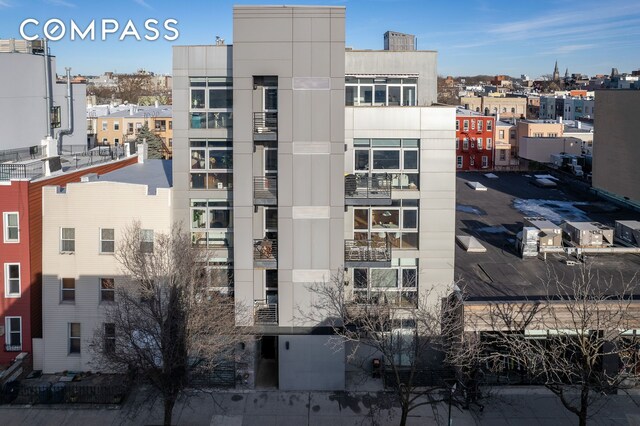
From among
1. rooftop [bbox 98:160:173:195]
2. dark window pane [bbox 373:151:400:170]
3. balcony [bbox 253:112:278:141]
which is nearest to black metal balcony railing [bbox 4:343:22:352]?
rooftop [bbox 98:160:173:195]

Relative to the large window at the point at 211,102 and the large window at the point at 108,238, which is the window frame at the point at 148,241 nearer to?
the large window at the point at 108,238

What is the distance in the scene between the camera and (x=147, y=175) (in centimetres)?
A: 2786

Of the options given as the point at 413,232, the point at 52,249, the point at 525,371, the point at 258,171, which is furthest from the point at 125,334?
the point at 525,371

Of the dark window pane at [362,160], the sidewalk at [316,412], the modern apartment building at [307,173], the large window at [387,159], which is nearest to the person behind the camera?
the sidewalk at [316,412]

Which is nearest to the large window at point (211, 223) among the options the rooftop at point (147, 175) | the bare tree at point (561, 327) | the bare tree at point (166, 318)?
the bare tree at point (166, 318)

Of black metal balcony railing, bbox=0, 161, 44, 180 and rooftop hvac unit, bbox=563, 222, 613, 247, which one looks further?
rooftop hvac unit, bbox=563, 222, 613, 247

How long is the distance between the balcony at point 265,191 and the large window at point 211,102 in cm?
247

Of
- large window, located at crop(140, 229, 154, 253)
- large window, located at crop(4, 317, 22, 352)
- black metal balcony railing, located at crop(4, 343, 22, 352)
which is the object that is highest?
large window, located at crop(140, 229, 154, 253)

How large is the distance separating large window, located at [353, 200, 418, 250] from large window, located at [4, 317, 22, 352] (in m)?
13.5

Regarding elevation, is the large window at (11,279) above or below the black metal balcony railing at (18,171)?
below

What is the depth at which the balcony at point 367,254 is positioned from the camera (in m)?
22.3

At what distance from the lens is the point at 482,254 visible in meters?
26.2

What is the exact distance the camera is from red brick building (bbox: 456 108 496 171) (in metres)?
→ 68.6

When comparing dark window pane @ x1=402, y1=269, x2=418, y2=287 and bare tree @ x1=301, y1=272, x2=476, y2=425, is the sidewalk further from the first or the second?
dark window pane @ x1=402, y1=269, x2=418, y2=287
